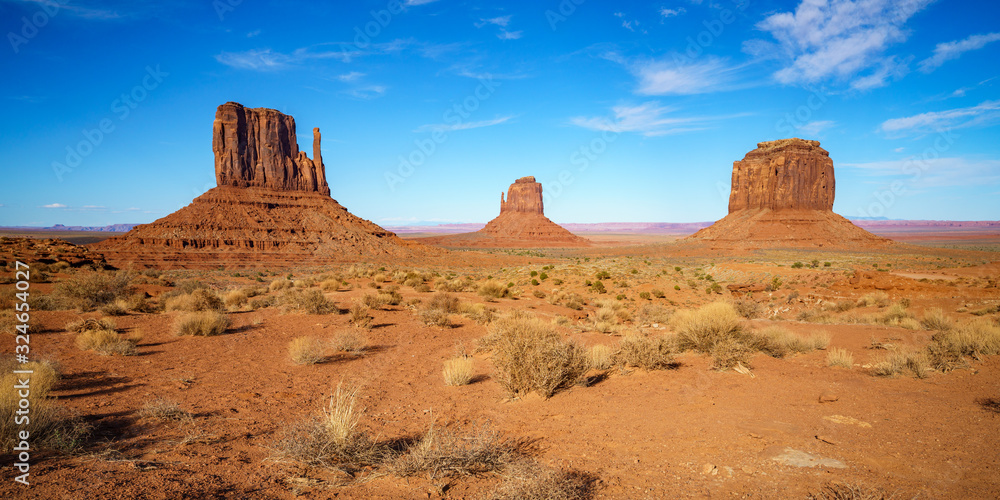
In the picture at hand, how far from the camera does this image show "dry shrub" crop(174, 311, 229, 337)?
10625 mm

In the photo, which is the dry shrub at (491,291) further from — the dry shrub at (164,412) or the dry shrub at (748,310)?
the dry shrub at (164,412)

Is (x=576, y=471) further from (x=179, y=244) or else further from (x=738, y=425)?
(x=179, y=244)

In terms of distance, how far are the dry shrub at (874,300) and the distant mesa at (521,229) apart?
307 ft

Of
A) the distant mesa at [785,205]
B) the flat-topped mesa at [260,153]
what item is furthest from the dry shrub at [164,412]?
the distant mesa at [785,205]

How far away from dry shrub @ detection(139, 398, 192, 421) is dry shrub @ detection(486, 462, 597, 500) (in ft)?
13.6

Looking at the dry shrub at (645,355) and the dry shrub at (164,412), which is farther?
the dry shrub at (645,355)

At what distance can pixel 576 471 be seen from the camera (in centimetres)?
433

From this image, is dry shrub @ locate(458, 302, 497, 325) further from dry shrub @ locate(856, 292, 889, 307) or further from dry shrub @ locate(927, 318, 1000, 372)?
dry shrub @ locate(856, 292, 889, 307)

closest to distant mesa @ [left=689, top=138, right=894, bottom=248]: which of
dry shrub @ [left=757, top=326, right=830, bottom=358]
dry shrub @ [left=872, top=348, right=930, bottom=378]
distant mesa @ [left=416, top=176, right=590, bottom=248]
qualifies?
distant mesa @ [left=416, top=176, right=590, bottom=248]

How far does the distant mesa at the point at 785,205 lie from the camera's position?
251ft

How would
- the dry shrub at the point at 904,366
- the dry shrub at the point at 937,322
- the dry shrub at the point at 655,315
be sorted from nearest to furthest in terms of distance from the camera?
the dry shrub at the point at 904,366, the dry shrub at the point at 937,322, the dry shrub at the point at 655,315

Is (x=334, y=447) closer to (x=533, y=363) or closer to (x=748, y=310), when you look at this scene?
(x=533, y=363)

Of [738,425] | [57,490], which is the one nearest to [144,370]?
[57,490]

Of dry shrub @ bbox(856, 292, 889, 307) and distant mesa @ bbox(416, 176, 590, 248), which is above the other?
distant mesa @ bbox(416, 176, 590, 248)
